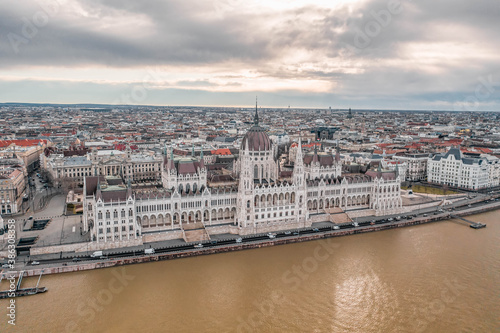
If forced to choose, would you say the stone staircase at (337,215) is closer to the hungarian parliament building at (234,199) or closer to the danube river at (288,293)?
the hungarian parliament building at (234,199)

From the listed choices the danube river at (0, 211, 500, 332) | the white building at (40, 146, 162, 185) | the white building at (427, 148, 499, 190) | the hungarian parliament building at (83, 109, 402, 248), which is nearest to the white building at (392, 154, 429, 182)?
the white building at (427, 148, 499, 190)

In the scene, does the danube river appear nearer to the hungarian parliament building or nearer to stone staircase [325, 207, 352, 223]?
the hungarian parliament building

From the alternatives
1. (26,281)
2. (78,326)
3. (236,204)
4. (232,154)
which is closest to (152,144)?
(232,154)

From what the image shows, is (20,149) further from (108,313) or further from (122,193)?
(108,313)

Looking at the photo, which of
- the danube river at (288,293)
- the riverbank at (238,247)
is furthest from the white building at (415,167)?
the danube river at (288,293)

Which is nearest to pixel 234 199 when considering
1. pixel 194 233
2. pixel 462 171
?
pixel 194 233

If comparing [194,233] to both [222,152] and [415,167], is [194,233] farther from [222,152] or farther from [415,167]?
[415,167]
